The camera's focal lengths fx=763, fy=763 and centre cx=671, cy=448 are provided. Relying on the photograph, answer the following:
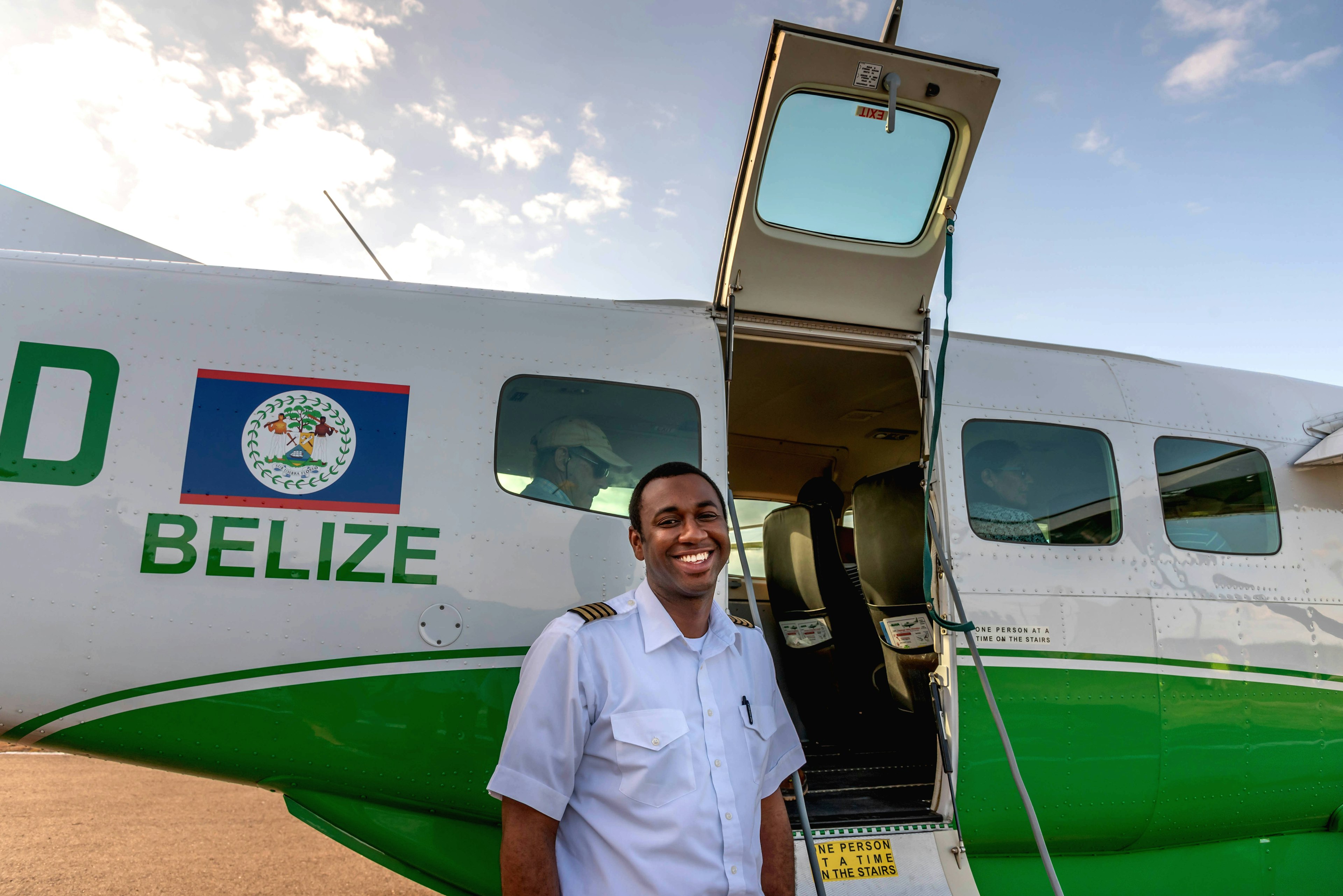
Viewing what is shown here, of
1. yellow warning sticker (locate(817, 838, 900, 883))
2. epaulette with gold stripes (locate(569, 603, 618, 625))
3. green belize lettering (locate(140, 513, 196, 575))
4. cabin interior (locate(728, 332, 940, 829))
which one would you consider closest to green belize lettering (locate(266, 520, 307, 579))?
green belize lettering (locate(140, 513, 196, 575))

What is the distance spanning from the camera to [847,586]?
4789 mm

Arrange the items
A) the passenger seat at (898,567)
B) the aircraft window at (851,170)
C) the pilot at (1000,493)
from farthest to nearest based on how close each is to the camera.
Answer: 1. the passenger seat at (898,567)
2. the pilot at (1000,493)
3. the aircraft window at (851,170)

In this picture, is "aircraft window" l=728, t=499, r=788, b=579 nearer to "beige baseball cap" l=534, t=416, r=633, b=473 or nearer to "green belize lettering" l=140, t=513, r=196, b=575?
"beige baseball cap" l=534, t=416, r=633, b=473

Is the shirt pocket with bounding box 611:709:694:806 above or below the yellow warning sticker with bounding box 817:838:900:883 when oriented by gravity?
above

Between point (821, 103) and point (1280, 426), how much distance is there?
3374 mm

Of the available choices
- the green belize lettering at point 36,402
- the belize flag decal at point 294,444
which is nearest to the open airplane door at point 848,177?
the belize flag decal at point 294,444

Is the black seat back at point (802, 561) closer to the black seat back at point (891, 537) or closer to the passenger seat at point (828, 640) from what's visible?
the passenger seat at point (828, 640)

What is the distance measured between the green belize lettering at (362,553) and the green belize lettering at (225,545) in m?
0.33

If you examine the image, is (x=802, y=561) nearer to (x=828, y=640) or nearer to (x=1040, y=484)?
(x=828, y=640)

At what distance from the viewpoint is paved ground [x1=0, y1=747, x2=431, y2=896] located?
210 inches

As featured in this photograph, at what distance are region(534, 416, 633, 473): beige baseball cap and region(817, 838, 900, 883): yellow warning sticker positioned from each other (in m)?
1.82

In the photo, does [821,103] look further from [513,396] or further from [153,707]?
[153,707]

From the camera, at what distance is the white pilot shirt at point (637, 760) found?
181cm

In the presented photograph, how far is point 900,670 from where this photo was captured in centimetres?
455
